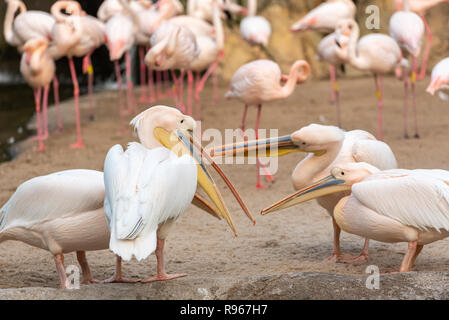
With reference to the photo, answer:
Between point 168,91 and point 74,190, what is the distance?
26.7 feet

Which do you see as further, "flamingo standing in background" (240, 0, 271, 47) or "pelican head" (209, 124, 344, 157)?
"flamingo standing in background" (240, 0, 271, 47)

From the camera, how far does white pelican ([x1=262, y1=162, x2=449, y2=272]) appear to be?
3.88 m

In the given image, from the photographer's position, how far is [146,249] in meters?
3.29

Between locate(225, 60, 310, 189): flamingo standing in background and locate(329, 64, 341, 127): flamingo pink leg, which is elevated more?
locate(225, 60, 310, 189): flamingo standing in background

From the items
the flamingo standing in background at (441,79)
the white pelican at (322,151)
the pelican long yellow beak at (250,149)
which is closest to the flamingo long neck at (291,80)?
the flamingo standing in background at (441,79)

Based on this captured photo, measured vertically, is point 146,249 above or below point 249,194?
above

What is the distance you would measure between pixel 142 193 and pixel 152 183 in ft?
0.27

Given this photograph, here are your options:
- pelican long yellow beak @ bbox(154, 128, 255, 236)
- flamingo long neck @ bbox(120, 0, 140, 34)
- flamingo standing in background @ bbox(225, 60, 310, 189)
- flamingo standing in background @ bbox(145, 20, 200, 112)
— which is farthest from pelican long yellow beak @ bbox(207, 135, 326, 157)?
flamingo long neck @ bbox(120, 0, 140, 34)

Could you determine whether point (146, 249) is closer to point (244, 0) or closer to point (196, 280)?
point (196, 280)

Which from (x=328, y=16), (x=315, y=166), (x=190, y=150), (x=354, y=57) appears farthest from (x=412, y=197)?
(x=328, y=16)

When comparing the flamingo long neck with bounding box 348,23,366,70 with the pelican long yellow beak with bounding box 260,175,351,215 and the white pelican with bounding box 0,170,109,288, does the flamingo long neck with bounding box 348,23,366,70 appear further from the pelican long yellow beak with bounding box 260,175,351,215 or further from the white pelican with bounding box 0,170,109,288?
the white pelican with bounding box 0,170,109,288

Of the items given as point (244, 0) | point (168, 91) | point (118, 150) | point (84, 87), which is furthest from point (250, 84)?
point (84, 87)

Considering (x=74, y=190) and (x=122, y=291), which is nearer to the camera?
(x=122, y=291)

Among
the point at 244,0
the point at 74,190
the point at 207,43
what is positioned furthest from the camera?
the point at 244,0
